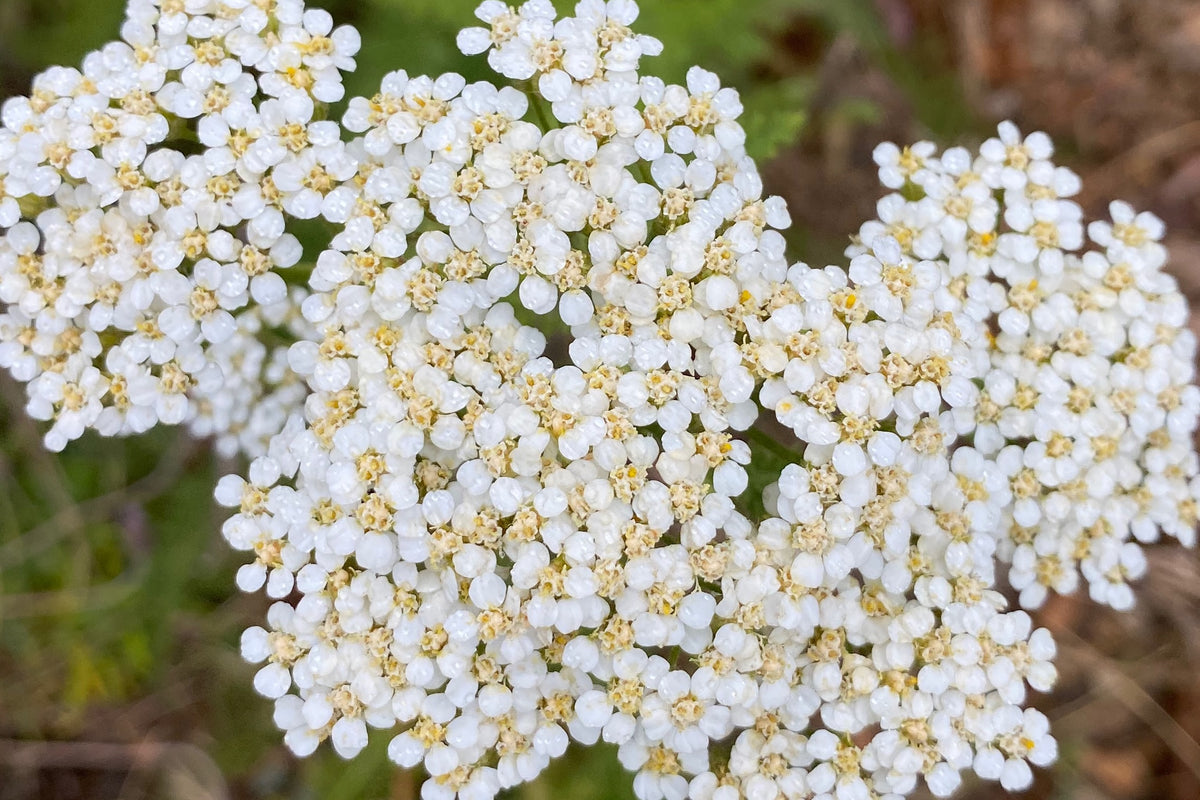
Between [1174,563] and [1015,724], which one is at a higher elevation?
[1174,563]

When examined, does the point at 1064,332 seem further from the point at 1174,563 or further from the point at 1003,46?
the point at 1003,46

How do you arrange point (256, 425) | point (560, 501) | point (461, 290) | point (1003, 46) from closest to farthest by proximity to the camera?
1. point (560, 501)
2. point (461, 290)
3. point (256, 425)
4. point (1003, 46)

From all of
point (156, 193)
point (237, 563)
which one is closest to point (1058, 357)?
point (156, 193)

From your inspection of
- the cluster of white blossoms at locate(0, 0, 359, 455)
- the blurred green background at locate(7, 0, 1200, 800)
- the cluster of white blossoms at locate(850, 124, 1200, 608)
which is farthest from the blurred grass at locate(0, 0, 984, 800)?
the cluster of white blossoms at locate(0, 0, 359, 455)

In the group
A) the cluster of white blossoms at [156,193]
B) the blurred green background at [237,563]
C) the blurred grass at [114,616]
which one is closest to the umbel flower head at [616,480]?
the cluster of white blossoms at [156,193]

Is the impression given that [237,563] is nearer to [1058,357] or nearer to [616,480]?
[616,480]

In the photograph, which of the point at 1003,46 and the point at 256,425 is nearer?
the point at 256,425

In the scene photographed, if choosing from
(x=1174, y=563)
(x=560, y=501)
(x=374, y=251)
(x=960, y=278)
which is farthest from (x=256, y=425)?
(x=1174, y=563)
